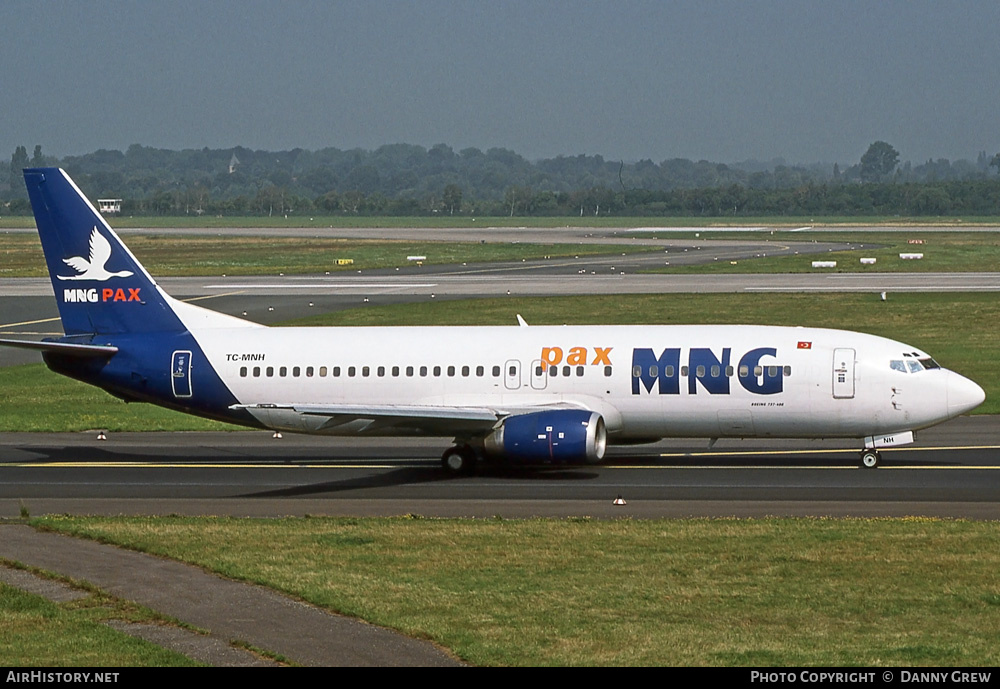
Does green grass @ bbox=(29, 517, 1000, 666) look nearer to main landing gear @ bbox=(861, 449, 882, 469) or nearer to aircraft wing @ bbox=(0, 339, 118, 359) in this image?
main landing gear @ bbox=(861, 449, 882, 469)

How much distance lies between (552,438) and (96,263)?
1436cm

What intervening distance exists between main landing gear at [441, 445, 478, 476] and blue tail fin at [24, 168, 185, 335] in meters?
8.72

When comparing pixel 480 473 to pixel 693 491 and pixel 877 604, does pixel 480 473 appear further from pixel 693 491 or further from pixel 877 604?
pixel 877 604

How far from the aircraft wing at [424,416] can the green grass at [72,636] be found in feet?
43.9

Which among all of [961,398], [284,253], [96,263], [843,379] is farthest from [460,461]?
[284,253]

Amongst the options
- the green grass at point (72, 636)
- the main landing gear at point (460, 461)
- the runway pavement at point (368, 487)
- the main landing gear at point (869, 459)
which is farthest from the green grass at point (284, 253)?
the green grass at point (72, 636)

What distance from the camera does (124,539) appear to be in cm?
2664

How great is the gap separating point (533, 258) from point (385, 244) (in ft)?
124

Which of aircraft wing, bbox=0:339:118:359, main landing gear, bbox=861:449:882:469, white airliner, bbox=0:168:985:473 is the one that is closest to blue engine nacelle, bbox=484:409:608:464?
white airliner, bbox=0:168:985:473

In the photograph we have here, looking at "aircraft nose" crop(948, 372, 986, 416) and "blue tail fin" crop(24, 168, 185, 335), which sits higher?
"blue tail fin" crop(24, 168, 185, 335)

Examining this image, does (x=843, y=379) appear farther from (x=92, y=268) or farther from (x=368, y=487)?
(x=92, y=268)

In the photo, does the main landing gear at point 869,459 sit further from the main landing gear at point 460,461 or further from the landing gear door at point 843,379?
the main landing gear at point 460,461

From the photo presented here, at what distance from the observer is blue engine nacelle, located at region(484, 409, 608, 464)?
3444cm
